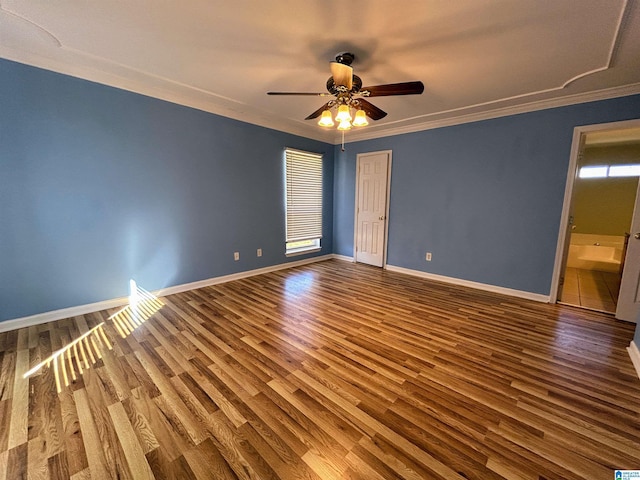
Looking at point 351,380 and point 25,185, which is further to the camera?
point 25,185

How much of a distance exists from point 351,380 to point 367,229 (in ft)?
11.5

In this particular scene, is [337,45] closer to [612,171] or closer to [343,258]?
[343,258]

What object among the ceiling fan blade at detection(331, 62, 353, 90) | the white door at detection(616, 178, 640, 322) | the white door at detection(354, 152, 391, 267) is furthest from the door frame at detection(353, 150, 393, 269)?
the white door at detection(616, 178, 640, 322)

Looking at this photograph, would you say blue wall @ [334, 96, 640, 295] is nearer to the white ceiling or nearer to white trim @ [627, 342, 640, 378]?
the white ceiling

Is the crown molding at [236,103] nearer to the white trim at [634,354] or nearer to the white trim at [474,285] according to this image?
the white trim at [474,285]

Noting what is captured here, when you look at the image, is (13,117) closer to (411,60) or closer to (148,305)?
(148,305)

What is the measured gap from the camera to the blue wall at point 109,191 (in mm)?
2395

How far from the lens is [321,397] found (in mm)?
1705

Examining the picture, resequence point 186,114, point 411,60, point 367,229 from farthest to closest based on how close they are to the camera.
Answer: point 367,229
point 186,114
point 411,60

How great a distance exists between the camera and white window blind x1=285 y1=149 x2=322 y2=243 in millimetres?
4684

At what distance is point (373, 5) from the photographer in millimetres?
1632

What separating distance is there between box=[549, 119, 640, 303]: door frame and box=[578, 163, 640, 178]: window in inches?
115

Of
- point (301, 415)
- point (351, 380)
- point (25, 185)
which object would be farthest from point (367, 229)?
point (25, 185)

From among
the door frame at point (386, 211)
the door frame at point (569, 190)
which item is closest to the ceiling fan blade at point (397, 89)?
the door frame at point (569, 190)
